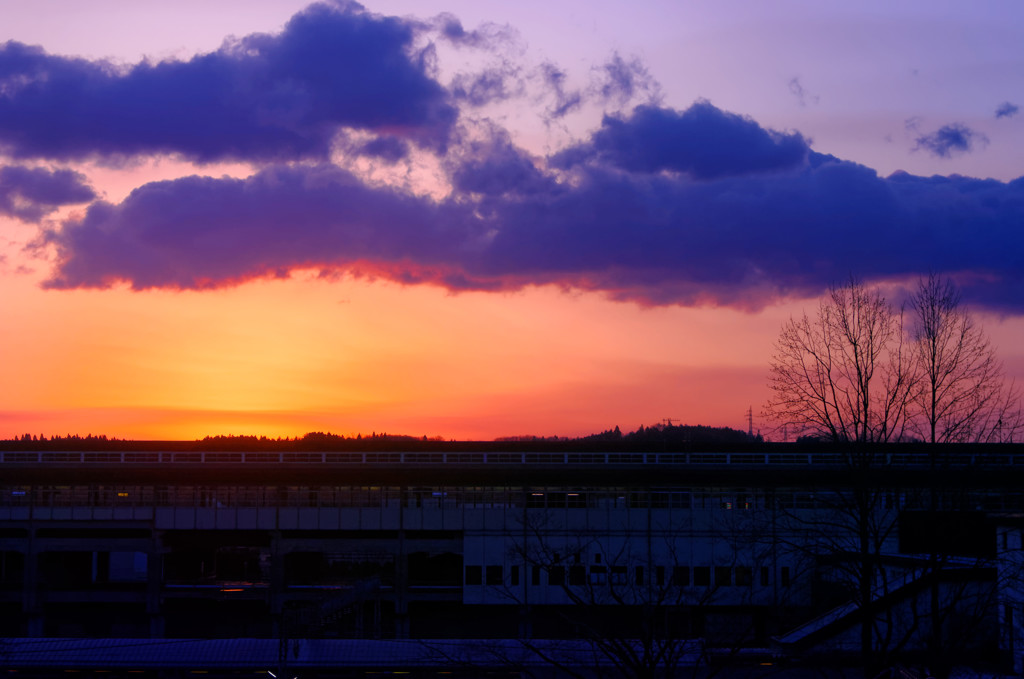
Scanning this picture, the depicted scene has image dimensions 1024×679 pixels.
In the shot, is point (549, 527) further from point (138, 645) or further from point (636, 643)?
point (138, 645)

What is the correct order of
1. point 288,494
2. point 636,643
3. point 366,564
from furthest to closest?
point 366,564
point 288,494
point 636,643

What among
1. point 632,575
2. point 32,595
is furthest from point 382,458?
point 632,575

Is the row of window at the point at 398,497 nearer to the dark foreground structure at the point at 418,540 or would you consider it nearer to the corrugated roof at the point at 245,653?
the dark foreground structure at the point at 418,540

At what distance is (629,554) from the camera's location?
1706 inches

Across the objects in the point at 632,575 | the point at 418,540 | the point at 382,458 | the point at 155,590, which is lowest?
the point at 155,590

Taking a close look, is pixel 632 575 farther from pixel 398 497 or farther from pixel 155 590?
pixel 155 590

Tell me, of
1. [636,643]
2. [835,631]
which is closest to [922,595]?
[835,631]

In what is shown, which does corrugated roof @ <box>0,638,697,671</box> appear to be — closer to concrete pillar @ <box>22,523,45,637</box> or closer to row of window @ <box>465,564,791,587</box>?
row of window @ <box>465,564,791,587</box>

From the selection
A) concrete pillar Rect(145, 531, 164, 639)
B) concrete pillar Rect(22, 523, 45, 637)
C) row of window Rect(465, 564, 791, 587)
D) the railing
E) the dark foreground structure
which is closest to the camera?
the dark foreground structure

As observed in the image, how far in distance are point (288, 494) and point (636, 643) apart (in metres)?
25.8

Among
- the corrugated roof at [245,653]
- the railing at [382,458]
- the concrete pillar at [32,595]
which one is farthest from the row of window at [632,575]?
the concrete pillar at [32,595]

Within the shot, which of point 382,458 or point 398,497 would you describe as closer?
point 398,497

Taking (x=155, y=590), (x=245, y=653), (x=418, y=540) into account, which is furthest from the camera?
(x=155, y=590)

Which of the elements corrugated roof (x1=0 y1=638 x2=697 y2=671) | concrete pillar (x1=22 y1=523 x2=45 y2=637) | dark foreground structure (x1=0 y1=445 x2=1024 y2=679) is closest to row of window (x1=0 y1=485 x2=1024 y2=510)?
dark foreground structure (x1=0 y1=445 x2=1024 y2=679)
